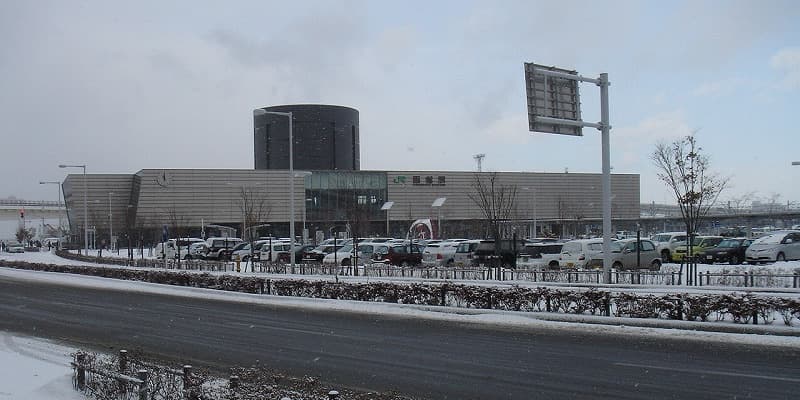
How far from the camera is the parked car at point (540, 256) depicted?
33.7 metres

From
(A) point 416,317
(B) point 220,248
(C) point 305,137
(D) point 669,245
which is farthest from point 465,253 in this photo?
(C) point 305,137

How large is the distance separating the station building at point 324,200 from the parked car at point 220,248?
31.6m

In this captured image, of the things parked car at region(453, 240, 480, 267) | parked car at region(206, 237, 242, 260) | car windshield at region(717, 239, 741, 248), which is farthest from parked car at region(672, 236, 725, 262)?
parked car at region(206, 237, 242, 260)

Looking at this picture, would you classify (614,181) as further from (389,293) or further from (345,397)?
(345,397)

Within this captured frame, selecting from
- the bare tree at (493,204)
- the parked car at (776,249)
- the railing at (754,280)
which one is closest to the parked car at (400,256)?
the bare tree at (493,204)

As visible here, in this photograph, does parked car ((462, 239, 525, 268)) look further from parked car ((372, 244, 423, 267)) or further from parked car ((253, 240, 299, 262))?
parked car ((253, 240, 299, 262))

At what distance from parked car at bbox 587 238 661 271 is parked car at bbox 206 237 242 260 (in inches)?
1222

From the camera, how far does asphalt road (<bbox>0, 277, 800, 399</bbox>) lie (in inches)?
386

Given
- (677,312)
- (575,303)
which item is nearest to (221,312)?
(575,303)

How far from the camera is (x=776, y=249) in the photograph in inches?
1358

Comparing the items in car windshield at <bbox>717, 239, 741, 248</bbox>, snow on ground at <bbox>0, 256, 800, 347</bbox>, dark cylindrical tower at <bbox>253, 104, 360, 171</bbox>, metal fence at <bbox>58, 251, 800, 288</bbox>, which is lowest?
snow on ground at <bbox>0, 256, 800, 347</bbox>

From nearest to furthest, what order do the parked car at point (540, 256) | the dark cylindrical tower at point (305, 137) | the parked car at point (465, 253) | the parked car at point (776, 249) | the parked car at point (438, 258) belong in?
the parked car at point (540, 256), the parked car at point (776, 249), the parked car at point (438, 258), the parked car at point (465, 253), the dark cylindrical tower at point (305, 137)

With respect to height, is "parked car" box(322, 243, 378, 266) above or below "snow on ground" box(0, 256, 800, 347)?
above

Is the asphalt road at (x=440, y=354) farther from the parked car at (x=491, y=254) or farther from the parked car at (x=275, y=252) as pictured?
the parked car at (x=275, y=252)
